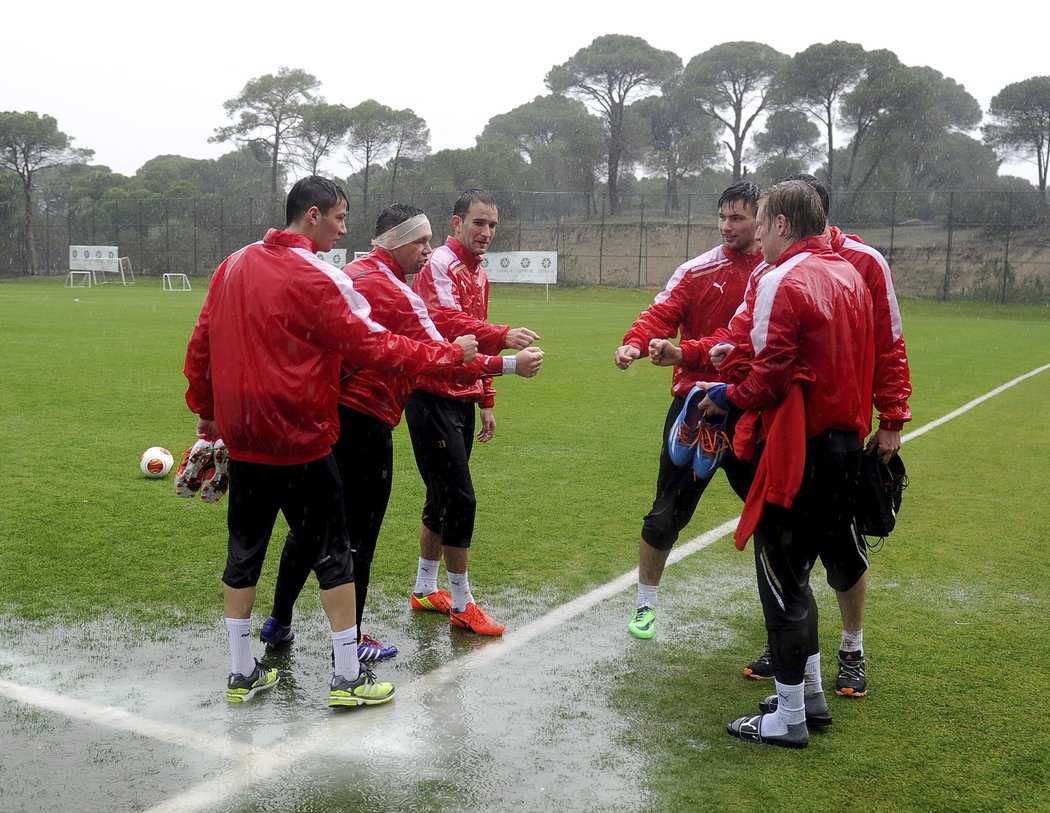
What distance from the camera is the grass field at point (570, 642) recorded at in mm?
3383

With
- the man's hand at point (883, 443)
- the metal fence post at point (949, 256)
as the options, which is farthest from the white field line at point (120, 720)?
the metal fence post at point (949, 256)

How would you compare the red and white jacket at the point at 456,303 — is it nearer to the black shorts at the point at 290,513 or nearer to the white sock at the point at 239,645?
the black shorts at the point at 290,513

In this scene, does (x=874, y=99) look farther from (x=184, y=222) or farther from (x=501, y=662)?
(x=501, y=662)

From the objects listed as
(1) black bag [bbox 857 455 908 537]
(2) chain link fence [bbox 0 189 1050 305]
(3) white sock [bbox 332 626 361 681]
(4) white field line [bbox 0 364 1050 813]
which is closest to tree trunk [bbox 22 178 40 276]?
(2) chain link fence [bbox 0 189 1050 305]

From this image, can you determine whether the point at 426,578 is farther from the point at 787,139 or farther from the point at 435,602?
the point at 787,139

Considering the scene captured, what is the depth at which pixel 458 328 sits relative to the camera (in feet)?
15.6

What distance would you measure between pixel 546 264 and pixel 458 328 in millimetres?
45161

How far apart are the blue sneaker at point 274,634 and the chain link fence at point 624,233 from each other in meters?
44.0

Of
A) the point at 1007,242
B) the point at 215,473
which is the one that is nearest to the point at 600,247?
the point at 1007,242

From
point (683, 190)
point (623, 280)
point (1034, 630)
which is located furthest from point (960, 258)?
point (1034, 630)

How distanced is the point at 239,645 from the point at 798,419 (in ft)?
7.80

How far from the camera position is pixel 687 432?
175 inches

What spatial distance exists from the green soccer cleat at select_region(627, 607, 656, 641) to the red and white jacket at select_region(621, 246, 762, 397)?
3.54 ft

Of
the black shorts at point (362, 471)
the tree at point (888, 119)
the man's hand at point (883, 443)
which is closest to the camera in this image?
the man's hand at point (883, 443)
